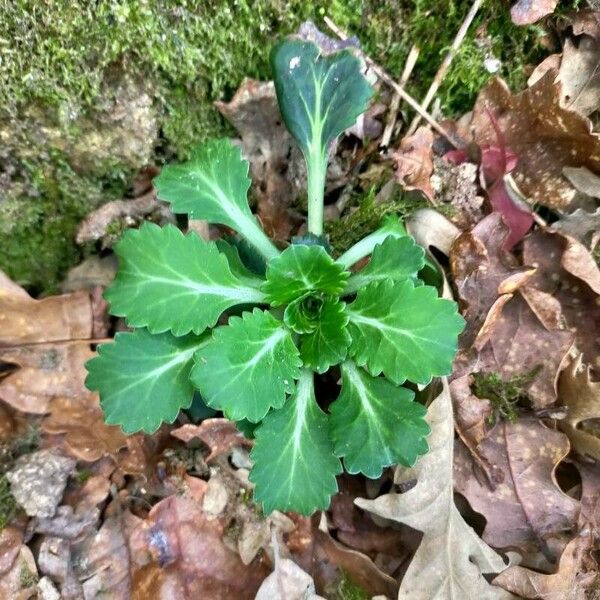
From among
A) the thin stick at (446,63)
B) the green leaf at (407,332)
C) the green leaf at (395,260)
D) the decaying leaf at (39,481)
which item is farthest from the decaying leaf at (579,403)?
A: the decaying leaf at (39,481)

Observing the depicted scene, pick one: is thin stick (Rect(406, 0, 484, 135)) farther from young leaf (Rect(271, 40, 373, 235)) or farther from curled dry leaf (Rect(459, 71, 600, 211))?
young leaf (Rect(271, 40, 373, 235))

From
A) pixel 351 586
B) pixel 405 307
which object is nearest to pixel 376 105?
pixel 405 307

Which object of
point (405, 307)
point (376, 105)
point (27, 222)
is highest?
point (376, 105)

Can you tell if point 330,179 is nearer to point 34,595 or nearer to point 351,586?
point 351,586

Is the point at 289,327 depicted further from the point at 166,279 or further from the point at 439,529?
the point at 439,529

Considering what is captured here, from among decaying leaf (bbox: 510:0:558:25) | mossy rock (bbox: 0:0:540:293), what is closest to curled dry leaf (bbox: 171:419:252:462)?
mossy rock (bbox: 0:0:540:293)

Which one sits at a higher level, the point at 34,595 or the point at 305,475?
the point at 305,475
